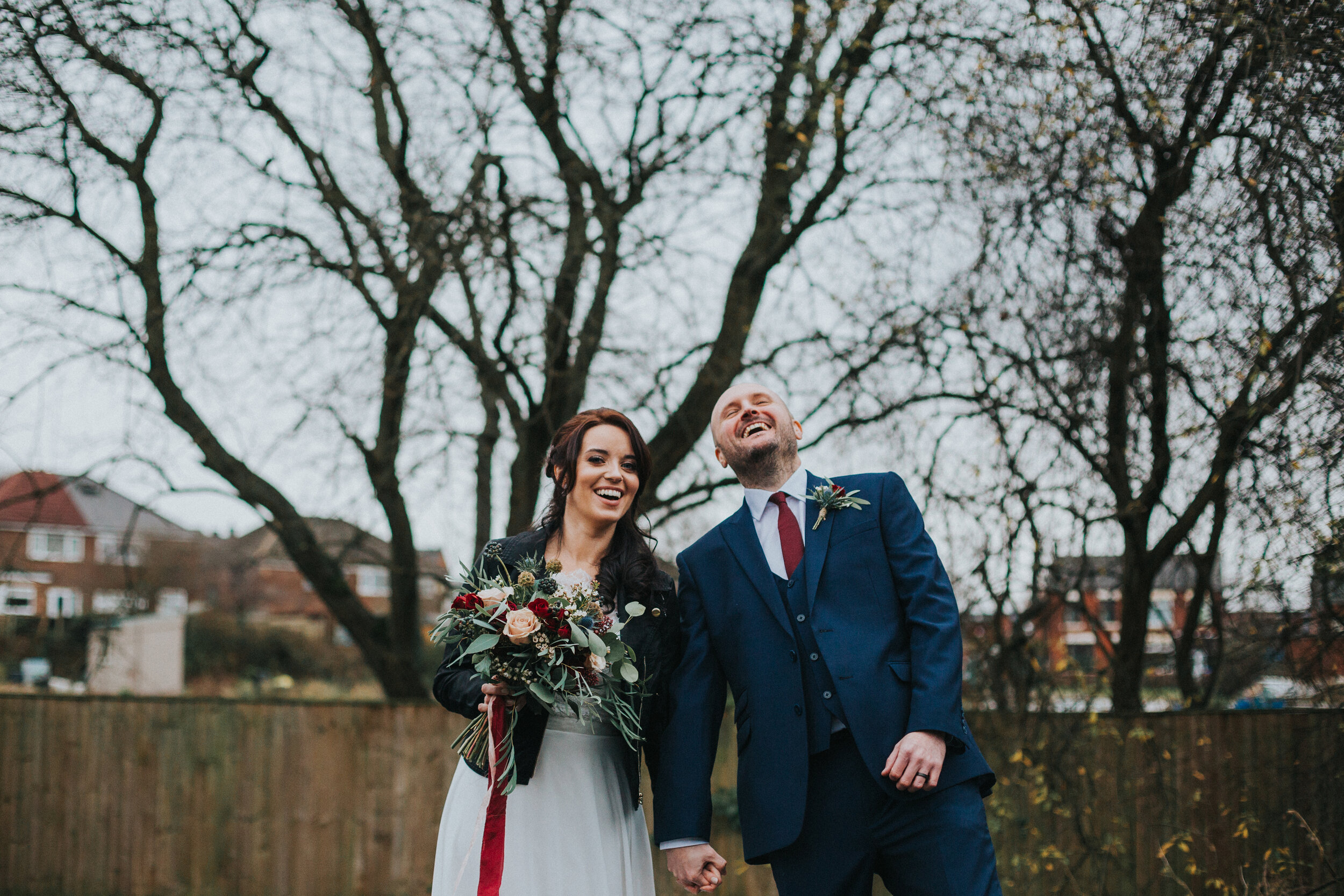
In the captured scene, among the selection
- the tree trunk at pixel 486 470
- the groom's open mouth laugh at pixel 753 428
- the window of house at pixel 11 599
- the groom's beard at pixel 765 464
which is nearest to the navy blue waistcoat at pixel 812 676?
the groom's beard at pixel 765 464

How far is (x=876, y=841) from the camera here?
2.54 metres

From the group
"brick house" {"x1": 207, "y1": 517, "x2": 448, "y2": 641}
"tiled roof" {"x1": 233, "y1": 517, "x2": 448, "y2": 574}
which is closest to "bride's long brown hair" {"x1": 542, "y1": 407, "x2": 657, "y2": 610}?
"tiled roof" {"x1": 233, "y1": 517, "x2": 448, "y2": 574}

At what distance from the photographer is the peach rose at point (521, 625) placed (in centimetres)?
240

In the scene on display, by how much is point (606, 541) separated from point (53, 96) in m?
4.39

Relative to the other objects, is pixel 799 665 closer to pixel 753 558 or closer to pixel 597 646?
pixel 753 558

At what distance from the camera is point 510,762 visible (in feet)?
8.61

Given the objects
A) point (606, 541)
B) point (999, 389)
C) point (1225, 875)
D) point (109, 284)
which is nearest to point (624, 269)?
point (999, 389)

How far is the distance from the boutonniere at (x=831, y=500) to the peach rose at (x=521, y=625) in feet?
2.57

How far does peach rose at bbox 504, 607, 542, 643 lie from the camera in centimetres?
240

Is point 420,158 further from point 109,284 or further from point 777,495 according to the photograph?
point 777,495

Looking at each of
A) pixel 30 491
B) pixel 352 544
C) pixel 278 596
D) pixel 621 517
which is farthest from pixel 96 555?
pixel 621 517

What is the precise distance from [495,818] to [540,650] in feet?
1.66

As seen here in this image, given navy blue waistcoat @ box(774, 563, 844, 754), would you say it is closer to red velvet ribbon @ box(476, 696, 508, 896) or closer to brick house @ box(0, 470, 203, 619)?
red velvet ribbon @ box(476, 696, 508, 896)

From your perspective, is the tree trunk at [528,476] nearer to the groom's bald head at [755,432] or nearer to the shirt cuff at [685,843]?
the groom's bald head at [755,432]
